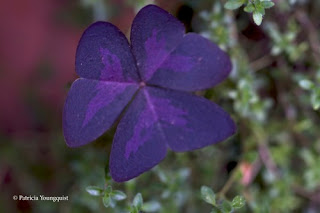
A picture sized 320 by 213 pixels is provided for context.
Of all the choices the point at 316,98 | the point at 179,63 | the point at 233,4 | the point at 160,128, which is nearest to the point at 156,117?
the point at 160,128

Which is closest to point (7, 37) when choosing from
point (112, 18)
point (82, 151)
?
point (112, 18)

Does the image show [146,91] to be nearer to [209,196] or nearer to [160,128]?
[160,128]

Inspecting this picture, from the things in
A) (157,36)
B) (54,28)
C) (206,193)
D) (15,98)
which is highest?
(54,28)

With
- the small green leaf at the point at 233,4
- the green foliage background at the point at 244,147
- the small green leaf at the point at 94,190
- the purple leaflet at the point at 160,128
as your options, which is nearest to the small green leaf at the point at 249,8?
the small green leaf at the point at 233,4

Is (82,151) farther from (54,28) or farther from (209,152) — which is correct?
(54,28)

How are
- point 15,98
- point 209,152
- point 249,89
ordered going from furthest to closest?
1. point 15,98
2. point 209,152
3. point 249,89

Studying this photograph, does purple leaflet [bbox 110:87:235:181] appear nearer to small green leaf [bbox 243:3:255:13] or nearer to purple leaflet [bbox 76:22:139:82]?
purple leaflet [bbox 76:22:139:82]

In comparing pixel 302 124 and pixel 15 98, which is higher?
pixel 15 98

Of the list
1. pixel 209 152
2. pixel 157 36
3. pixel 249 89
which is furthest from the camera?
pixel 209 152
